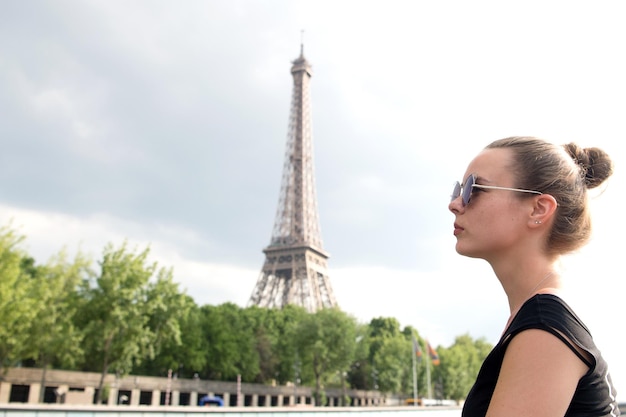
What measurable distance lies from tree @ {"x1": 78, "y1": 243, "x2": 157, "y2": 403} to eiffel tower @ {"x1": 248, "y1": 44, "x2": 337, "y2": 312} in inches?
1562

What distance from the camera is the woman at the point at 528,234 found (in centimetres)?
149

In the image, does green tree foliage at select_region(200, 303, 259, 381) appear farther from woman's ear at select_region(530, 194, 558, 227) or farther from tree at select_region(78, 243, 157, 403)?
woman's ear at select_region(530, 194, 558, 227)

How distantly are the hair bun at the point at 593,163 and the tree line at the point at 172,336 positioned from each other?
2692cm

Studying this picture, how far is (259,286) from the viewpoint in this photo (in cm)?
7206

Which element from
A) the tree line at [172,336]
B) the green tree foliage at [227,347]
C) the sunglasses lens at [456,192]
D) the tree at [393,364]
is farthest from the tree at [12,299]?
the tree at [393,364]

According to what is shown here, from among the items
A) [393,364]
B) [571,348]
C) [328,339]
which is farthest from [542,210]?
[393,364]

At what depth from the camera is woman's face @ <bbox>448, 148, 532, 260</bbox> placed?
73.5 inches

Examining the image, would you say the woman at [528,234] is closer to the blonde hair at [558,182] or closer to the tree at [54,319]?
the blonde hair at [558,182]

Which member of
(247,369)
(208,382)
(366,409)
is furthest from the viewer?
(247,369)

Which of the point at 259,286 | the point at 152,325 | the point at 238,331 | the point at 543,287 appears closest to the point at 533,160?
the point at 543,287

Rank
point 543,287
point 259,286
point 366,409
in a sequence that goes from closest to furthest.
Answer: point 543,287 → point 366,409 → point 259,286

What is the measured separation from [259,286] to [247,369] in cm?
1982

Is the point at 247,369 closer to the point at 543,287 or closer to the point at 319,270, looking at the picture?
the point at 319,270

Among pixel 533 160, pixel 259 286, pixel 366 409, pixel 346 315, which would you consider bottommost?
pixel 366 409
